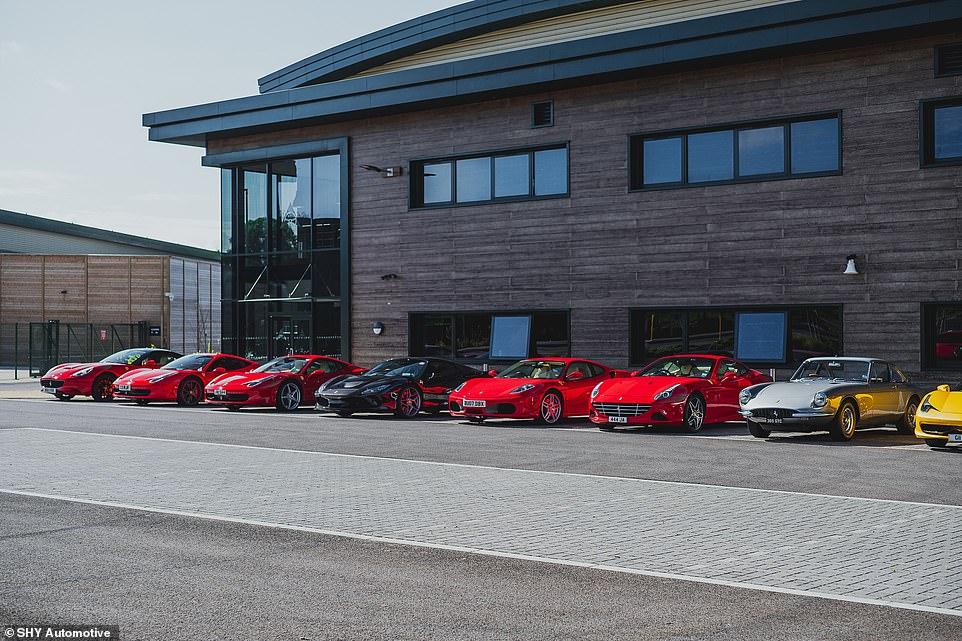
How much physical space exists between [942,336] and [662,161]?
753cm

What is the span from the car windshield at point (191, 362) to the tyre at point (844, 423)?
16533 millimetres

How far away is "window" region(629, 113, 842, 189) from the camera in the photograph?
867 inches

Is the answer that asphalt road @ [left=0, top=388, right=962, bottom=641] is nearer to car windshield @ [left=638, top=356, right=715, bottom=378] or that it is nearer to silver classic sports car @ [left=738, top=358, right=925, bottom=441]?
silver classic sports car @ [left=738, top=358, right=925, bottom=441]

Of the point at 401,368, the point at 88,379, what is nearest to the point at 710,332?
the point at 401,368

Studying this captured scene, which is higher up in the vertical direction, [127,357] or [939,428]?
[127,357]

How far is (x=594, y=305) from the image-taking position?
24781 millimetres

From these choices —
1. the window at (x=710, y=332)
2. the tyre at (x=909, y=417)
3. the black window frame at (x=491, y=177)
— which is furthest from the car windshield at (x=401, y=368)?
the tyre at (x=909, y=417)

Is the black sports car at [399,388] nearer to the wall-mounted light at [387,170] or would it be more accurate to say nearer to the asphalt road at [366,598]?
the wall-mounted light at [387,170]

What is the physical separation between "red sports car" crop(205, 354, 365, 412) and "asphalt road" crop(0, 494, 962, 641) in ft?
49.9

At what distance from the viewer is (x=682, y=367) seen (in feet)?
60.3

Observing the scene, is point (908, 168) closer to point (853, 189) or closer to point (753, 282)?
point (853, 189)

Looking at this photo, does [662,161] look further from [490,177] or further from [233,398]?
[233,398]

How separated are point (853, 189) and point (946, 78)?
110 inches

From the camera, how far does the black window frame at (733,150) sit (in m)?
21.9
